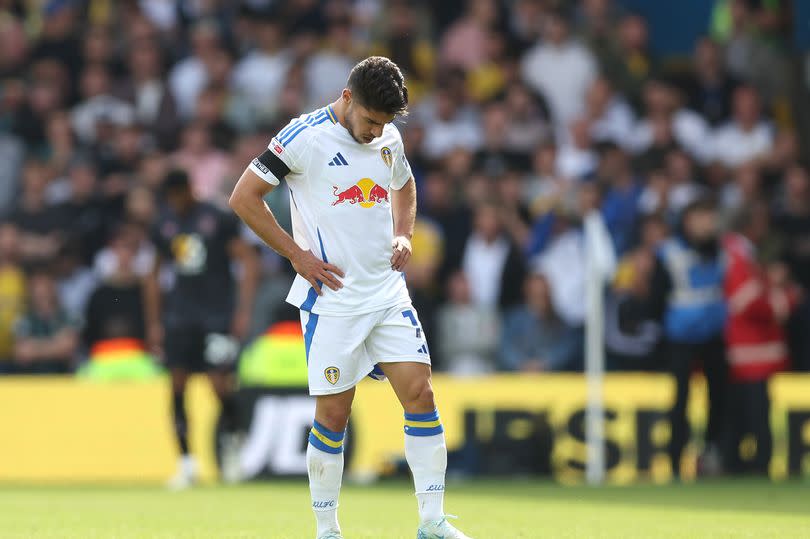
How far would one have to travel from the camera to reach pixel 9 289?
16.5m

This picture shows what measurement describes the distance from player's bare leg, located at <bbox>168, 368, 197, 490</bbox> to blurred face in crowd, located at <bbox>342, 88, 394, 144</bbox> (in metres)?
6.22

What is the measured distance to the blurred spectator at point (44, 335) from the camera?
15789mm

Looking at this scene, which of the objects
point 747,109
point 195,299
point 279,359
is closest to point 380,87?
point 195,299

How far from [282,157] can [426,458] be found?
66.8 inches

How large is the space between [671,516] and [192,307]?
5.31m

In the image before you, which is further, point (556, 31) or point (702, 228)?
point (556, 31)

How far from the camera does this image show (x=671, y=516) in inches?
390

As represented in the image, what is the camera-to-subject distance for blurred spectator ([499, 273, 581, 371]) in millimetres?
15172

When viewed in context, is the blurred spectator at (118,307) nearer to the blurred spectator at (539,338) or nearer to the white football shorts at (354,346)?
the blurred spectator at (539,338)

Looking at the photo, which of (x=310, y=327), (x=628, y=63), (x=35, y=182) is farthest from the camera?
(x=628, y=63)

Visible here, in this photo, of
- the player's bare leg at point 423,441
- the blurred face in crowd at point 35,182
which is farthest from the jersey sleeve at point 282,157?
the blurred face in crowd at point 35,182

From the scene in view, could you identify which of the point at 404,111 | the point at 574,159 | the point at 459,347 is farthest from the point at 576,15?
the point at 404,111

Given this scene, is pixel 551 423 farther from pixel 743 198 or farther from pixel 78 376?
pixel 78 376

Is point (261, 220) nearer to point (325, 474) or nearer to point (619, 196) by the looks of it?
point (325, 474)
